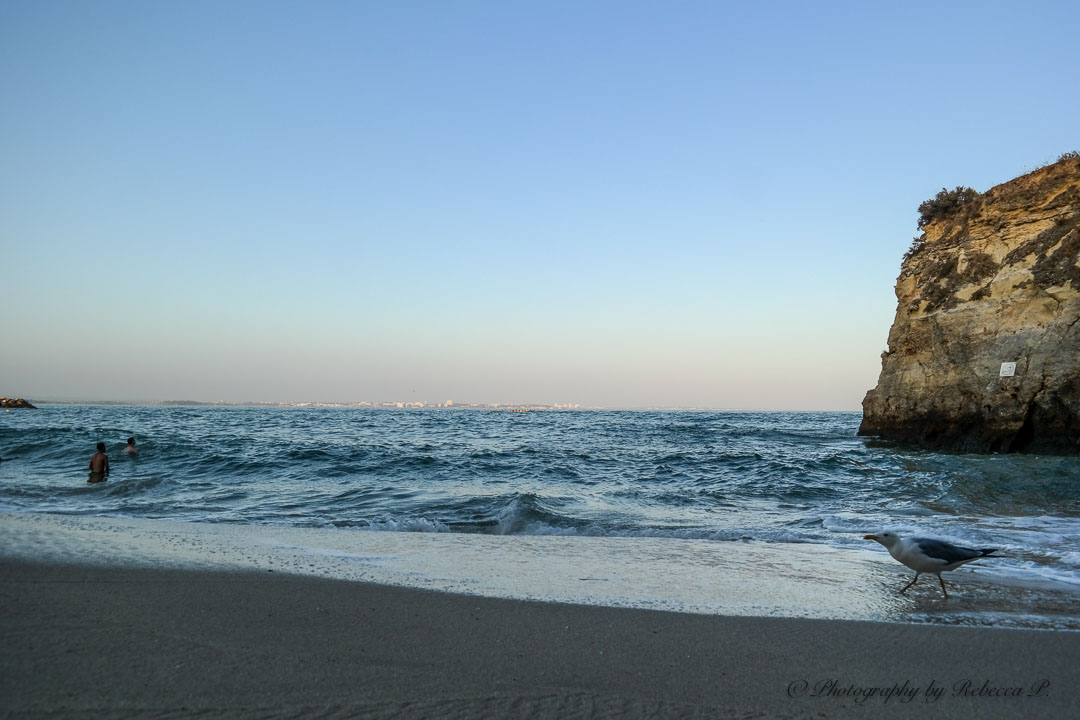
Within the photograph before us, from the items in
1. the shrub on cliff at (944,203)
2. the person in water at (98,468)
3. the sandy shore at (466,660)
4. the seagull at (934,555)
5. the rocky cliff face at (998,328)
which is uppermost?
the shrub on cliff at (944,203)

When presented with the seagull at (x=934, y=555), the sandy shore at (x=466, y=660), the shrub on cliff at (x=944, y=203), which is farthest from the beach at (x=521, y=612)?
the shrub on cliff at (x=944, y=203)

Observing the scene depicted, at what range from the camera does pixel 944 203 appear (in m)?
25.1

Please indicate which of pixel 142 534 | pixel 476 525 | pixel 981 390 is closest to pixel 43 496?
pixel 142 534

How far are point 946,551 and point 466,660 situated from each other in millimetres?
3973

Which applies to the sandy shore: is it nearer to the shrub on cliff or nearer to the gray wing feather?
the gray wing feather

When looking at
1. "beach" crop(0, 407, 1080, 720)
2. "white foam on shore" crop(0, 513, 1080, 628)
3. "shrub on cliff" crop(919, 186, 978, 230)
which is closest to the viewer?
"beach" crop(0, 407, 1080, 720)

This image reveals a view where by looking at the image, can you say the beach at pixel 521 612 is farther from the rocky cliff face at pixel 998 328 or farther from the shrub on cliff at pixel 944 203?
the shrub on cliff at pixel 944 203

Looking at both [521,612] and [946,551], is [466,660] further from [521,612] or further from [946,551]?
[946,551]

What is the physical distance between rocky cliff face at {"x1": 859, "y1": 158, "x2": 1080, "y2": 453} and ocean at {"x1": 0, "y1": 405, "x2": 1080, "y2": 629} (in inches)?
84.6

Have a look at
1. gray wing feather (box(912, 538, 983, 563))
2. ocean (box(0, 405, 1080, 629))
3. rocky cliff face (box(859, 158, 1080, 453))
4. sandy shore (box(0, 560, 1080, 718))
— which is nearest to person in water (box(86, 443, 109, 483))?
ocean (box(0, 405, 1080, 629))

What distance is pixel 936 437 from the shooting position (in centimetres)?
2297

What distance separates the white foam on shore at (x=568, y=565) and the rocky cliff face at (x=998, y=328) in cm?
1646

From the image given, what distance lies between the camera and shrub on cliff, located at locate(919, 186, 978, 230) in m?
24.5

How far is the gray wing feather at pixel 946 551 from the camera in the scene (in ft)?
16.8
